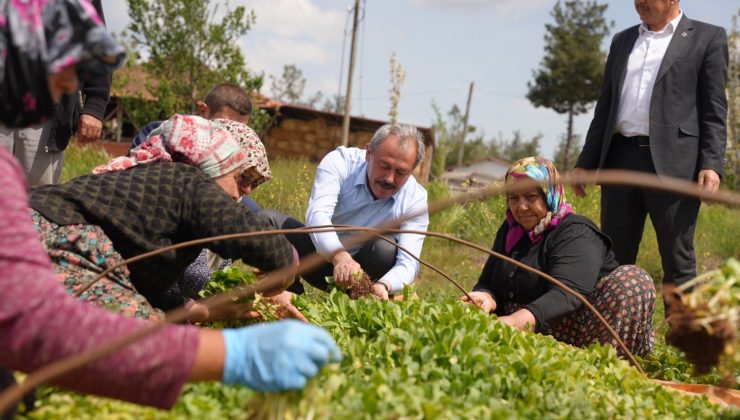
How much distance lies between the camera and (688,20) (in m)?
3.73

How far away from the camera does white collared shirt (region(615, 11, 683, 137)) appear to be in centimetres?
373

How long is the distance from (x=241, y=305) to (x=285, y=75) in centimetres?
4046

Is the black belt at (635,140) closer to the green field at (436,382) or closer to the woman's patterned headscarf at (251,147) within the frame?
the green field at (436,382)

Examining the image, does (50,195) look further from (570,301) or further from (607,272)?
(607,272)

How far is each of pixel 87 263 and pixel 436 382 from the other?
1.10 meters

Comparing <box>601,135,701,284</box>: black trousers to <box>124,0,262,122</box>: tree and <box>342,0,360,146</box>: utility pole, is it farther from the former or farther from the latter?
<box>342,0,360,146</box>: utility pole

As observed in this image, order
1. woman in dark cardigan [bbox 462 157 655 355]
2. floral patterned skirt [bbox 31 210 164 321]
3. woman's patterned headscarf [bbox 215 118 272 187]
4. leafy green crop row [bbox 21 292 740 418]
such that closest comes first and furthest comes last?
leafy green crop row [bbox 21 292 740 418] → floral patterned skirt [bbox 31 210 164 321] → woman's patterned headscarf [bbox 215 118 272 187] → woman in dark cardigan [bbox 462 157 655 355]

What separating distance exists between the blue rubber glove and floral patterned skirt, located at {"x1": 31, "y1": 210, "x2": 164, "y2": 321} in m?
0.77

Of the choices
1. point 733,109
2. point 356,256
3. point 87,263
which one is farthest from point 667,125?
point 733,109

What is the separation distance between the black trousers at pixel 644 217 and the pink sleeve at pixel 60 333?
9.25 feet

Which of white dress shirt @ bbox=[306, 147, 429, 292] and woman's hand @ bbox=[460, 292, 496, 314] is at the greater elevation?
white dress shirt @ bbox=[306, 147, 429, 292]

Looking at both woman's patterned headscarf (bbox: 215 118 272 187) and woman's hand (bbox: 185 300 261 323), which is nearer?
woman's hand (bbox: 185 300 261 323)

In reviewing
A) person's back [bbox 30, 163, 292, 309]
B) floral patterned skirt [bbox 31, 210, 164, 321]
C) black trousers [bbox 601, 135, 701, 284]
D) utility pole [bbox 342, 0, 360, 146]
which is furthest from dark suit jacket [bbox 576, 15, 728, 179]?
utility pole [bbox 342, 0, 360, 146]

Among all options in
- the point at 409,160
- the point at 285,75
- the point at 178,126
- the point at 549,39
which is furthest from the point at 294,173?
the point at 285,75
